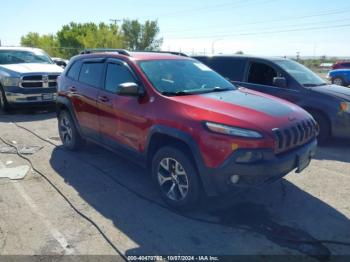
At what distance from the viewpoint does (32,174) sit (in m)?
5.14

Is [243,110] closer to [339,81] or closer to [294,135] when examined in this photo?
[294,135]

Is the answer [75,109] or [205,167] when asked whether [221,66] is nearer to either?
[75,109]

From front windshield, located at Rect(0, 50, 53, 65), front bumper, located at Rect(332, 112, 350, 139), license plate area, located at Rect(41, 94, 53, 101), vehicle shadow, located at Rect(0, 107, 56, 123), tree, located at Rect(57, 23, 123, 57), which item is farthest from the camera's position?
tree, located at Rect(57, 23, 123, 57)

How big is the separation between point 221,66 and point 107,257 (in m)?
5.71

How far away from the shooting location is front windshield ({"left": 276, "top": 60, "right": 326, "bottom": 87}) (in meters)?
7.02

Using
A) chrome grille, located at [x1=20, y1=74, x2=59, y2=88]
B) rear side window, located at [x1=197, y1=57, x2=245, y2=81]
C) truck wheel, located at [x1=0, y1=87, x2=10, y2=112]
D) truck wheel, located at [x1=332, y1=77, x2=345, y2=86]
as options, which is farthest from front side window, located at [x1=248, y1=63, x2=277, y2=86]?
truck wheel, located at [x1=332, y1=77, x2=345, y2=86]

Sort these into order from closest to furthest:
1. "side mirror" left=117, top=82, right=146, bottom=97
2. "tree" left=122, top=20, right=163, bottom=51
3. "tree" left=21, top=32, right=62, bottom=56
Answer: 1. "side mirror" left=117, top=82, right=146, bottom=97
2. "tree" left=122, top=20, right=163, bottom=51
3. "tree" left=21, top=32, right=62, bottom=56

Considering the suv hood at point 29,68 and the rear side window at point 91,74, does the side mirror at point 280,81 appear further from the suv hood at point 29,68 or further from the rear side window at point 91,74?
the suv hood at point 29,68

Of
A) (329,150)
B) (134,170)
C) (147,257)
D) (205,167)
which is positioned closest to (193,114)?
(205,167)

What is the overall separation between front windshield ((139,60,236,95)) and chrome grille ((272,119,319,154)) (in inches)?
48.2

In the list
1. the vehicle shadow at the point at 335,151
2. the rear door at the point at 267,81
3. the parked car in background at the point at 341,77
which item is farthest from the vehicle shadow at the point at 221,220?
the parked car in background at the point at 341,77

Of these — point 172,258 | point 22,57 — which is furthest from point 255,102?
point 22,57

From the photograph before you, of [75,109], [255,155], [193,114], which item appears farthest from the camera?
[75,109]

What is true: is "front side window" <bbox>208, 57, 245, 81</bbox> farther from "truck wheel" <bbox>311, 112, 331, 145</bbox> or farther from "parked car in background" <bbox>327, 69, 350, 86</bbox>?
"parked car in background" <bbox>327, 69, 350, 86</bbox>
